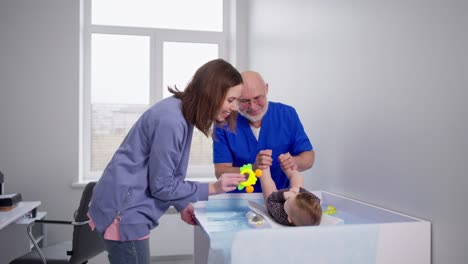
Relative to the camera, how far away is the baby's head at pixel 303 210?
1.54 meters

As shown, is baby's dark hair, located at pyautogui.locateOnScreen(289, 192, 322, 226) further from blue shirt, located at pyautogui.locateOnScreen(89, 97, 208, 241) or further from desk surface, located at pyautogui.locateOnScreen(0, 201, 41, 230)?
desk surface, located at pyautogui.locateOnScreen(0, 201, 41, 230)

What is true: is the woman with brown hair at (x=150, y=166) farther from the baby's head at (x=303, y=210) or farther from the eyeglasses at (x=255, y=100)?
the eyeglasses at (x=255, y=100)

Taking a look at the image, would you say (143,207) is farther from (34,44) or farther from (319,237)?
(34,44)

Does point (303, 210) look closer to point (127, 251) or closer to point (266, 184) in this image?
point (266, 184)

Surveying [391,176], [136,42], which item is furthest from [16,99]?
[391,176]

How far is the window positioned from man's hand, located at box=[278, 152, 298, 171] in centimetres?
231

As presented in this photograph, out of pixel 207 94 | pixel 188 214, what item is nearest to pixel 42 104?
pixel 188 214

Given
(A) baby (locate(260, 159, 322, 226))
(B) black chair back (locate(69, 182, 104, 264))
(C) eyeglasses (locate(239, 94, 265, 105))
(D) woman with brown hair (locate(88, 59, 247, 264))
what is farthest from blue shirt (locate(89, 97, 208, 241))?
(B) black chair back (locate(69, 182, 104, 264))

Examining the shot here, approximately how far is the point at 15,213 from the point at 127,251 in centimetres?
154

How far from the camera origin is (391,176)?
1.56m

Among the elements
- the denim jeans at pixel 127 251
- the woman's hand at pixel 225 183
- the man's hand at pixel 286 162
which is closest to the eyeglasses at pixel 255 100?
the man's hand at pixel 286 162

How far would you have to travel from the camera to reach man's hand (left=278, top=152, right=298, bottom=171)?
1.83 meters

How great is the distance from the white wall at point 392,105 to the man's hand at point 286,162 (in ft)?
0.84

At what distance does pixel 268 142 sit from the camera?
2012mm
